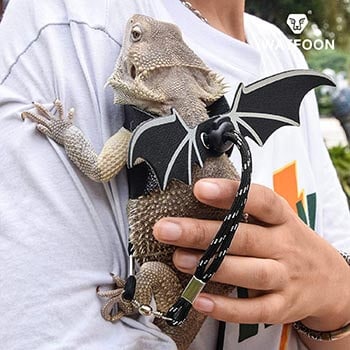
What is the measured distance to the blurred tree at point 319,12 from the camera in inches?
80.4

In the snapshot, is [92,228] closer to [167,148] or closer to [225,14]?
[167,148]

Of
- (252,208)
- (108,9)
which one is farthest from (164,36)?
(252,208)

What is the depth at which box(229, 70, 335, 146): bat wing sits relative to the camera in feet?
2.07

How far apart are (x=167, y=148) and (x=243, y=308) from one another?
180 mm

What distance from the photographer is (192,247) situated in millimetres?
604

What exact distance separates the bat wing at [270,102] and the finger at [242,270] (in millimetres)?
123

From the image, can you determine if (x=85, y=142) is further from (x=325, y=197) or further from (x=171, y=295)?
(x=325, y=197)

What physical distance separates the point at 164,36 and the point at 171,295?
10.3 inches

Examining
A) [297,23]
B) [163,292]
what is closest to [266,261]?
[163,292]

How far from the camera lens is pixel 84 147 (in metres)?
0.63

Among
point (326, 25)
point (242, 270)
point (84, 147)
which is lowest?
point (326, 25)

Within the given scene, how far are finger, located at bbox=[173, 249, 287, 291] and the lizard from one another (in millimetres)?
31

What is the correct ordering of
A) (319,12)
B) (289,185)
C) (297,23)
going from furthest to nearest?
(319,12)
(297,23)
(289,185)

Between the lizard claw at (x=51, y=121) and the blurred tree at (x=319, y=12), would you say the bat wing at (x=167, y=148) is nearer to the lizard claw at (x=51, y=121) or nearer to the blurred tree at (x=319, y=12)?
the lizard claw at (x=51, y=121)
